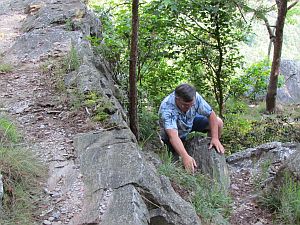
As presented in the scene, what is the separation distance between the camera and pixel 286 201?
3.87 metres

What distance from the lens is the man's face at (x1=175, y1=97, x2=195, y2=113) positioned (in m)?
4.43

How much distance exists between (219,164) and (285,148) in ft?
4.13

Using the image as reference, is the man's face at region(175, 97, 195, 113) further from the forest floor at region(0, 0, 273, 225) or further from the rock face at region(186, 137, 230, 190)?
the forest floor at region(0, 0, 273, 225)

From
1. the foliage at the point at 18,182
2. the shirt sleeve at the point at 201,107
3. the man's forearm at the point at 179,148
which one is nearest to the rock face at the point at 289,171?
the man's forearm at the point at 179,148

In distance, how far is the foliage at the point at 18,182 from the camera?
2.58 meters

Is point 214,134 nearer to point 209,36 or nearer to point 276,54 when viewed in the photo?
point 209,36

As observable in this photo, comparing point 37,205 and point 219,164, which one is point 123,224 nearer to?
point 37,205

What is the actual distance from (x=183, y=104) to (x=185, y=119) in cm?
32

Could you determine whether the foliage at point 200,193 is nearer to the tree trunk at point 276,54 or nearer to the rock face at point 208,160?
the rock face at point 208,160

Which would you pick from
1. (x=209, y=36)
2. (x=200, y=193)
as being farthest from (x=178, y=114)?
(x=209, y=36)

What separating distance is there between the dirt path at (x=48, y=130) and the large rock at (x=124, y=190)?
0.11 meters

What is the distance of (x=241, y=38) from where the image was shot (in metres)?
7.18

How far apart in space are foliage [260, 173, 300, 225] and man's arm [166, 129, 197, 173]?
0.84 m

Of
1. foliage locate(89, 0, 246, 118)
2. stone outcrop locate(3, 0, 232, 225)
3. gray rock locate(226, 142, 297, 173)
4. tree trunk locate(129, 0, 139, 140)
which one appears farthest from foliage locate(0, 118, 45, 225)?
gray rock locate(226, 142, 297, 173)
